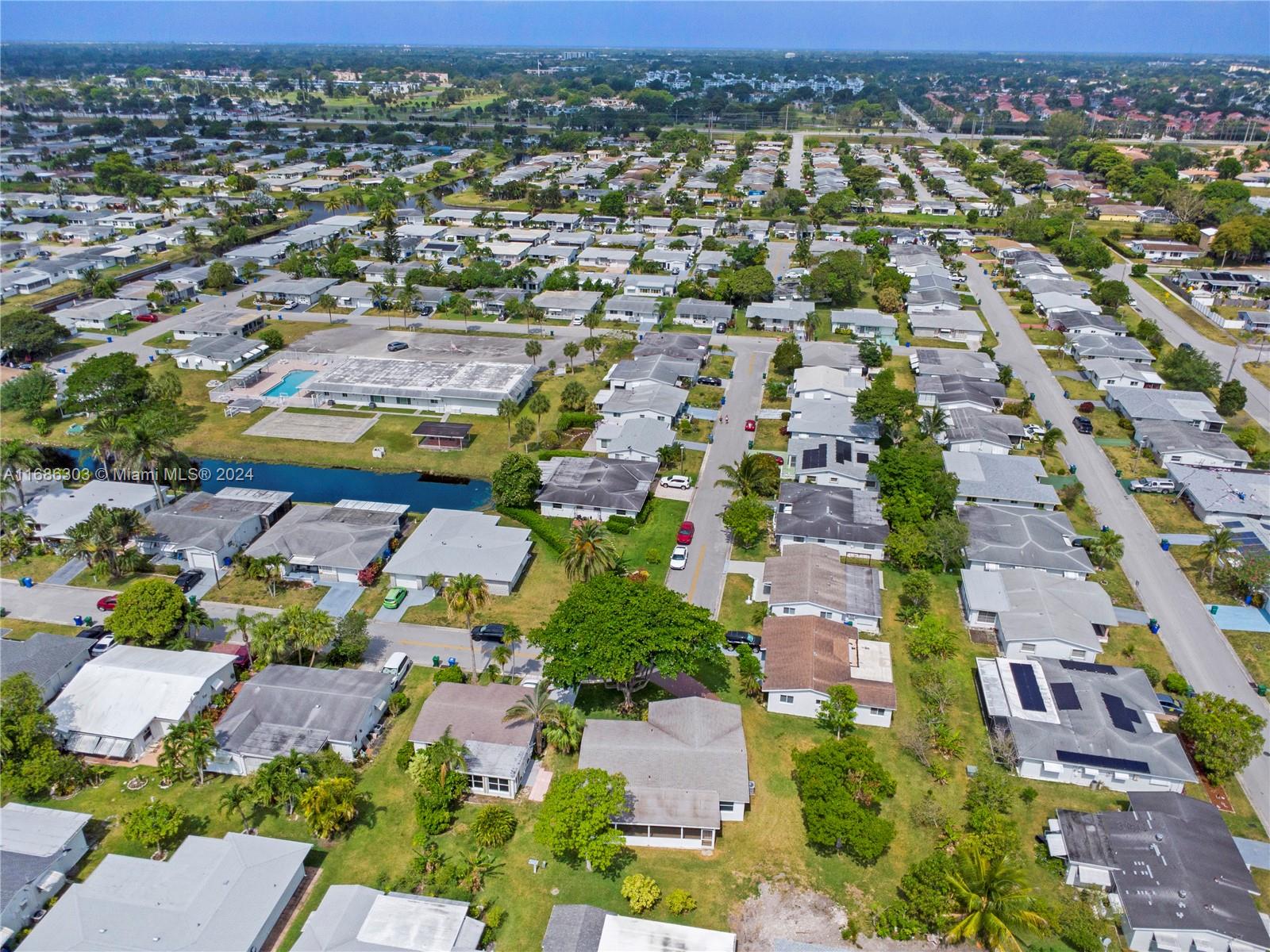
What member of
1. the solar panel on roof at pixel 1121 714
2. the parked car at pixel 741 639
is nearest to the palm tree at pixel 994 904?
the solar panel on roof at pixel 1121 714

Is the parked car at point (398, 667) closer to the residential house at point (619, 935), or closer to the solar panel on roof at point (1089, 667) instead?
the residential house at point (619, 935)

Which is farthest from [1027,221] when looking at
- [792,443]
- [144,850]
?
[144,850]

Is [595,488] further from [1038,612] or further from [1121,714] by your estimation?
[1121,714]

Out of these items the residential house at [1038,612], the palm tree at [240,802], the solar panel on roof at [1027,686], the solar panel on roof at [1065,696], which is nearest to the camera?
the palm tree at [240,802]

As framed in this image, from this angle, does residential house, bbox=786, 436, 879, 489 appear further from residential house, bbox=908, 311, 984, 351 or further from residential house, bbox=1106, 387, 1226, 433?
residential house, bbox=908, 311, 984, 351

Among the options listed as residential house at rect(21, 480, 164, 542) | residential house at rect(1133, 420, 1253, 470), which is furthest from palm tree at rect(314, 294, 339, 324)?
residential house at rect(1133, 420, 1253, 470)

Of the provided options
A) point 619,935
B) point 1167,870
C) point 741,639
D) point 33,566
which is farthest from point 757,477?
point 33,566
